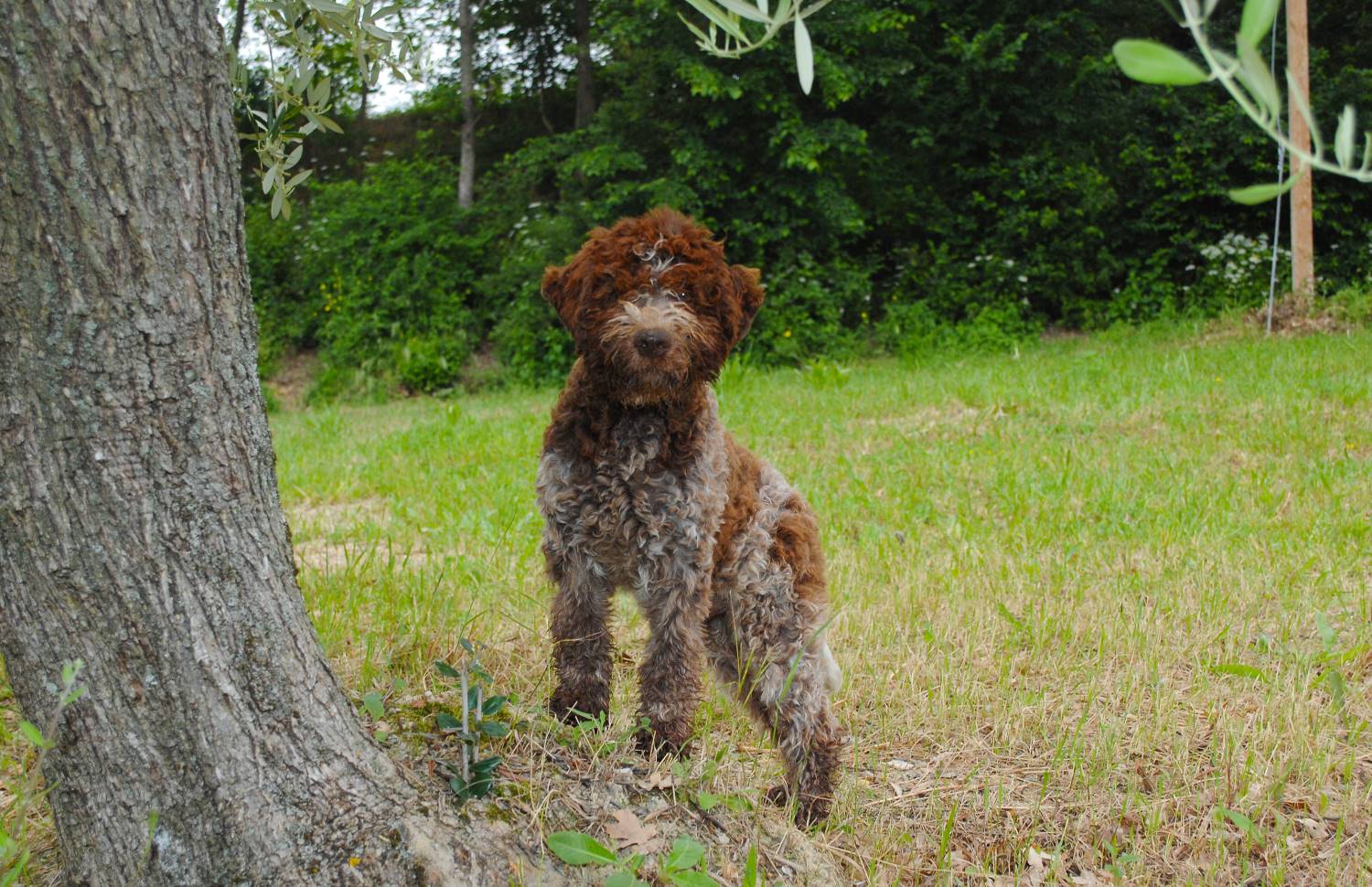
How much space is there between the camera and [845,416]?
10141 mm

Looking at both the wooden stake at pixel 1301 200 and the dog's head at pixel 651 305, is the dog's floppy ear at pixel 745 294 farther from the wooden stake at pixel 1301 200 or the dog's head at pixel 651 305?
the wooden stake at pixel 1301 200

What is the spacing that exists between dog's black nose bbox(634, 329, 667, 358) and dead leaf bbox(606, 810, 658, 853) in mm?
1297

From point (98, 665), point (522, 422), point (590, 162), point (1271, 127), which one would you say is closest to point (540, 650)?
point (98, 665)

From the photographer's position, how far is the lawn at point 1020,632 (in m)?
3.24

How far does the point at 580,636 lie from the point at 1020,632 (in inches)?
92.2

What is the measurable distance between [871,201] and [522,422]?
8.93 meters

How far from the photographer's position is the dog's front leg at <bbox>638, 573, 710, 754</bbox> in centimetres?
324

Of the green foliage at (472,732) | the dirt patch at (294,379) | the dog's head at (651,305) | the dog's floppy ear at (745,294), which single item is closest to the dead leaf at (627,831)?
the green foliage at (472,732)

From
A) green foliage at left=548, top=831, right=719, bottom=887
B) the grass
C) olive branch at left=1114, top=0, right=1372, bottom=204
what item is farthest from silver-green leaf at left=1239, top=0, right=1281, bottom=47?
the grass

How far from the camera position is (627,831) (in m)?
2.79

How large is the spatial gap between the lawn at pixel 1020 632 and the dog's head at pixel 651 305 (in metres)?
0.98

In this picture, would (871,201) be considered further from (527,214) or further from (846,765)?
(846,765)

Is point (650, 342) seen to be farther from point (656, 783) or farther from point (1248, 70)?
point (1248, 70)

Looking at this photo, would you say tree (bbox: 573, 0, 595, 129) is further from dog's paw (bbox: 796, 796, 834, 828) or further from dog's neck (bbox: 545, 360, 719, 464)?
dog's paw (bbox: 796, 796, 834, 828)
